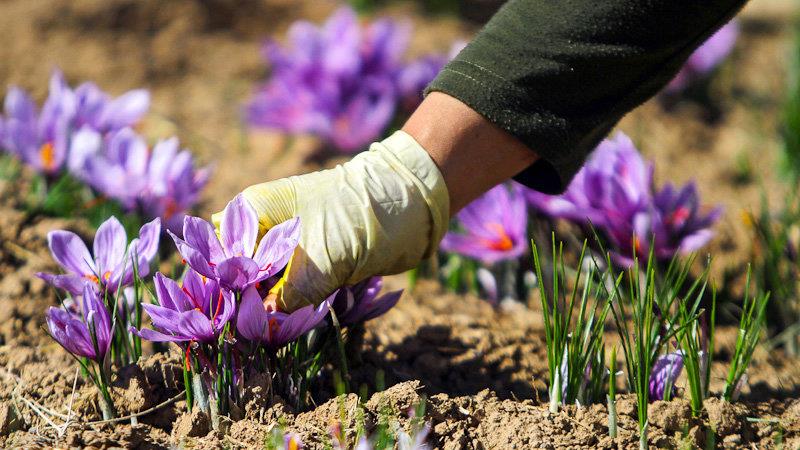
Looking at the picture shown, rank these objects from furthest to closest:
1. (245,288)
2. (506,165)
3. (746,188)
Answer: (746,188)
(506,165)
(245,288)

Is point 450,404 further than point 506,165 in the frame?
No

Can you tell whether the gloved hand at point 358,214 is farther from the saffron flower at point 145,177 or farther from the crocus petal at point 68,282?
the saffron flower at point 145,177

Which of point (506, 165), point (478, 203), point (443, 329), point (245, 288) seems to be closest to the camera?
point (245, 288)

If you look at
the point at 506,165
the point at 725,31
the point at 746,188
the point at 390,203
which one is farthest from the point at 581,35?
the point at 725,31

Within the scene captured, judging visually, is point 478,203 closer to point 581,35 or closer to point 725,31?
point 581,35

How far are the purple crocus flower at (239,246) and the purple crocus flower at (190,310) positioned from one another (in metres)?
0.04

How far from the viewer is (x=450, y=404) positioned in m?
1.50

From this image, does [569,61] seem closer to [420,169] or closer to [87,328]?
[420,169]

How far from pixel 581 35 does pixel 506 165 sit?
27cm

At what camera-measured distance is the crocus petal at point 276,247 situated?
143 cm

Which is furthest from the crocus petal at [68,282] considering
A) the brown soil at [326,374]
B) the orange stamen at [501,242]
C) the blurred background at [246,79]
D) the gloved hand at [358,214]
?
the blurred background at [246,79]

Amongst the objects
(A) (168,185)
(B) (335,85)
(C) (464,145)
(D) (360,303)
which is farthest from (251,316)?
(B) (335,85)

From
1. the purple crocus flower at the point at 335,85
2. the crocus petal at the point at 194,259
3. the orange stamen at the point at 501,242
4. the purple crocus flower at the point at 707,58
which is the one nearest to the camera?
the crocus petal at the point at 194,259

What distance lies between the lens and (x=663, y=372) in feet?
5.21
